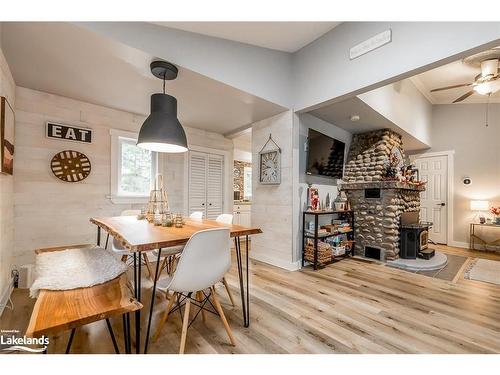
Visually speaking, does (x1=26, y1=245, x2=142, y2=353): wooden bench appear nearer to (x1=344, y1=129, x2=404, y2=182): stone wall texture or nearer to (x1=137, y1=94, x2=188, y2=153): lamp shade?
(x1=137, y1=94, x2=188, y2=153): lamp shade

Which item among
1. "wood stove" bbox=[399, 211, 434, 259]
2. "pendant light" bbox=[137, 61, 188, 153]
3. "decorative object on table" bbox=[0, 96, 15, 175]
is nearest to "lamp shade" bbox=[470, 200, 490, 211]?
"wood stove" bbox=[399, 211, 434, 259]

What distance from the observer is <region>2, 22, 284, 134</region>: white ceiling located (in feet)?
6.17

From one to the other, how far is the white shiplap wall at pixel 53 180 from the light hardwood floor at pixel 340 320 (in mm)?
745

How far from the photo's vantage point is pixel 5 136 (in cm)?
213

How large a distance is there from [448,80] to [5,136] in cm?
632

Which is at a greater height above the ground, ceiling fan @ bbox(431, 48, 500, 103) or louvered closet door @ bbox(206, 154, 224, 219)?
ceiling fan @ bbox(431, 48, 500, 103)

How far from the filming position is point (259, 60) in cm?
293

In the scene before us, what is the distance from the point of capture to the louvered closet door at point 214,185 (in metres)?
4.54

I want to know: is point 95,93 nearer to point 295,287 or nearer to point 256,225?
point 256,225

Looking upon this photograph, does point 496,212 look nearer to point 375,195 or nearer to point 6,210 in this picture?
point 375,195

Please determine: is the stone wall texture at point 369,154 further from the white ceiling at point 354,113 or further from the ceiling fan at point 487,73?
the ceiling fan at point 487,73

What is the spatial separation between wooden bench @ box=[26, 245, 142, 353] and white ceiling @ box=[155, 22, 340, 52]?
7.07ft
